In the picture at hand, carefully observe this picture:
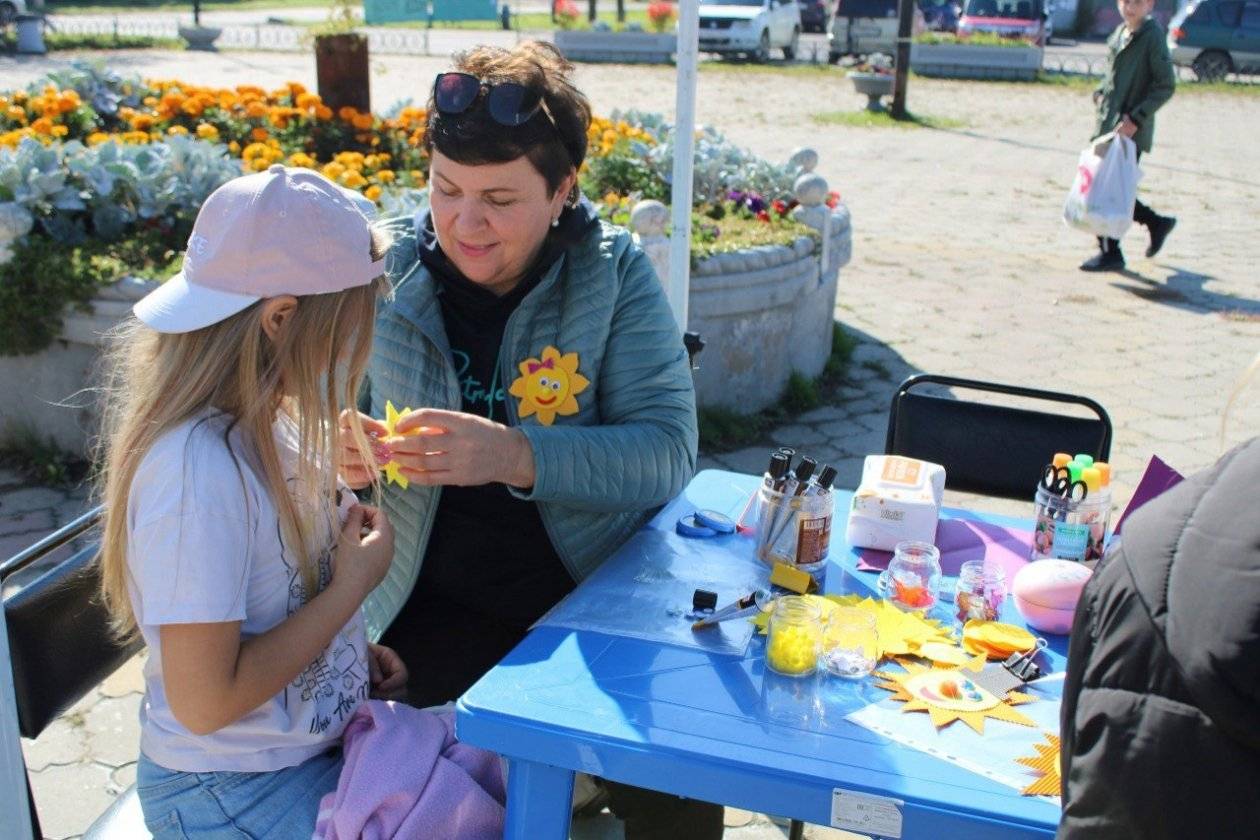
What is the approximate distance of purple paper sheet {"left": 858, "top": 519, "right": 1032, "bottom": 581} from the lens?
2.23 m

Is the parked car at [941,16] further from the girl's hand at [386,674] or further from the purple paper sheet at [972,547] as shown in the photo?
the girl's hand at [386,674]

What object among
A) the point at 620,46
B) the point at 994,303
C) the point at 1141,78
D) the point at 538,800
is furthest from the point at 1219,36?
the point at 538,800

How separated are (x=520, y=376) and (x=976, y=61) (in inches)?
826

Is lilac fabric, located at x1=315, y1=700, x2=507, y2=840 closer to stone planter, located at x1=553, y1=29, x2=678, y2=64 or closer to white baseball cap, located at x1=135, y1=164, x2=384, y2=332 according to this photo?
white baseball cap, located at x1=135, y1=164, x2=384, y2=332

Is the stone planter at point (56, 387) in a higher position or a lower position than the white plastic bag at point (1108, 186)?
lower

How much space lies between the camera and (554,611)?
2.02 metres

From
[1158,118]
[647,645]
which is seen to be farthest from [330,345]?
[1158,118]

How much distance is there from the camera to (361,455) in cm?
207

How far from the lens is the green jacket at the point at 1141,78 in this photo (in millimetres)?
7508

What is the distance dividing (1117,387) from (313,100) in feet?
14.3

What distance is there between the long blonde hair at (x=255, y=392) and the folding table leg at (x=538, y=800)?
41 cm

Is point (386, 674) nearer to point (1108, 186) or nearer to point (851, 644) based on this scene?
point (851, 644)

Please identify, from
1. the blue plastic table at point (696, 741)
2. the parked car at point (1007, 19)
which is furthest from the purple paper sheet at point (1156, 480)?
the parked car at point (1007, 19)

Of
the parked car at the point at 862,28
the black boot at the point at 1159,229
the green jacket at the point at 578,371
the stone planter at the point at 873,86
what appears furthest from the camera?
the parked car at the point at 862,28
